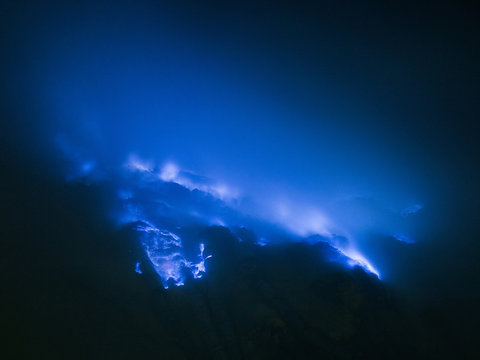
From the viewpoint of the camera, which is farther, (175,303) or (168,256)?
(168,256)

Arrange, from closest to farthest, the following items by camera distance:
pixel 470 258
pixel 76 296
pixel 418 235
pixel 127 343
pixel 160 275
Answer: pixel 127 343
pixel 76 296
pixel 160 275
pixel 470 258
pixel 418 235

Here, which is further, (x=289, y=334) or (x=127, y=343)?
(x=289, y=334)

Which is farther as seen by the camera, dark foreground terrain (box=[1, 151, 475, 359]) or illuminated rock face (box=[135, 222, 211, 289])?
illuminated rock face (box=[135, 222, 211, 289])

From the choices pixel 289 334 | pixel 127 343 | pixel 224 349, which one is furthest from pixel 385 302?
pixel 127 343

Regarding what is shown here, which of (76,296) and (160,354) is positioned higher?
(76,296)

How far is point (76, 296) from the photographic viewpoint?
25.6 m

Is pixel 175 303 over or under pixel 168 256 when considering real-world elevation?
under

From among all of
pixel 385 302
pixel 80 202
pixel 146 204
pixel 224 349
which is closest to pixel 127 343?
pixel 224 349

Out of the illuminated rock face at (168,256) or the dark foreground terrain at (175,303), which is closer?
the dark foreground terrain at (175,303)

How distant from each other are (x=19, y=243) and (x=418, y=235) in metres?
62.5

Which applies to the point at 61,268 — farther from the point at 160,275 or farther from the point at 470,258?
the point at 470,258

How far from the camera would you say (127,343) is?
2306cm

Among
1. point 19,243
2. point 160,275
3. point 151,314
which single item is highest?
point 19,243

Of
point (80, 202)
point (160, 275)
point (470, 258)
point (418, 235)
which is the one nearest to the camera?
point (160, 275)
